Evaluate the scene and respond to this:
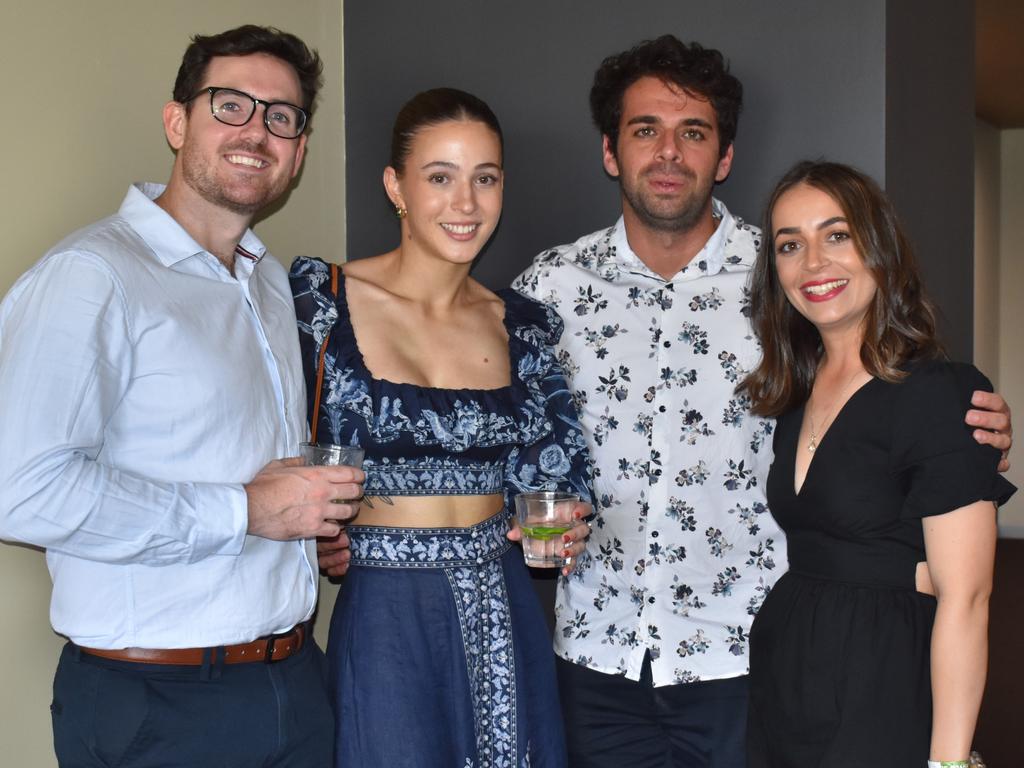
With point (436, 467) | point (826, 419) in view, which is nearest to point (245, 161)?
point (436, 467)

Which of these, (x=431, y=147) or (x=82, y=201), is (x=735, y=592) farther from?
(x=82, y=201)

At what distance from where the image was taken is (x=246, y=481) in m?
1.90

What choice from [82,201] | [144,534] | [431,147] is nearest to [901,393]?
[431,147]

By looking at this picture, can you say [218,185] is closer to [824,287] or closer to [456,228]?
[456,228]

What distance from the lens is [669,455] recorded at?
250 centimetres

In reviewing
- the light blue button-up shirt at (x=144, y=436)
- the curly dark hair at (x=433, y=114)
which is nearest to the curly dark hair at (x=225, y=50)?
the light blue button-up shirt at (x=144, y=436)

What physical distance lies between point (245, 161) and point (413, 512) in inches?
31.6

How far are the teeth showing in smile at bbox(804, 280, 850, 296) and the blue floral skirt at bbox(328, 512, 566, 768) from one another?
85 cm

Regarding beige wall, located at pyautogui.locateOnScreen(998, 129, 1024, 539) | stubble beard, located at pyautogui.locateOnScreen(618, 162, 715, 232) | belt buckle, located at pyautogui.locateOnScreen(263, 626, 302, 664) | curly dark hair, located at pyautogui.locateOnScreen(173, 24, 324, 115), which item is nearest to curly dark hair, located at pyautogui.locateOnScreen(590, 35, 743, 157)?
stubble beard, located at pyautogui.locateOnScreen(618, 162, 715, 232)

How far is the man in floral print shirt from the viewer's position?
2.47 metres

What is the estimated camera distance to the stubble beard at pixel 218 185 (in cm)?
197

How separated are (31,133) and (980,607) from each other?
1.94 meters

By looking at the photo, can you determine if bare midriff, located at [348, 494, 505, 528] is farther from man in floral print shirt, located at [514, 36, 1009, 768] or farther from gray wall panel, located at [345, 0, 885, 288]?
gray wall panel, located at [345, 0, 885, 288]

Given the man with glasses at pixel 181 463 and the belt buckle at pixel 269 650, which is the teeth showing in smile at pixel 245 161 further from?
the belt buckle at pixel 269 650
